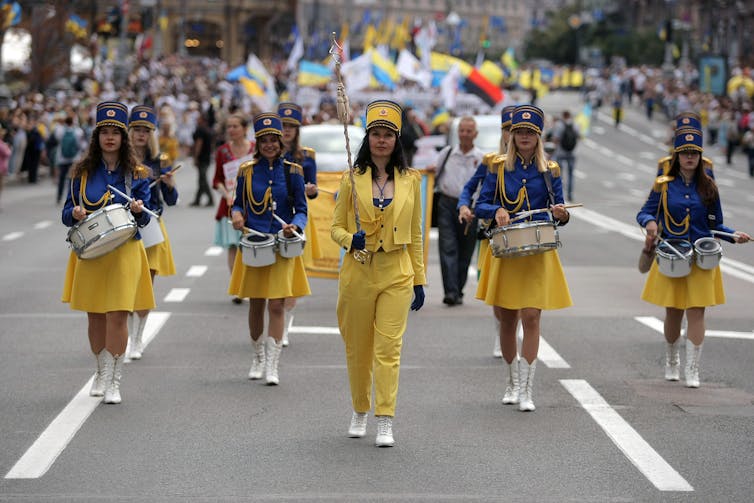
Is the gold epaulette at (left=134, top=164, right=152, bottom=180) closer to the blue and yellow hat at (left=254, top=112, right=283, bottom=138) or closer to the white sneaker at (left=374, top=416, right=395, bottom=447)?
the blue and yellow hat at (left=254, top=112, right=283, bottom=138)

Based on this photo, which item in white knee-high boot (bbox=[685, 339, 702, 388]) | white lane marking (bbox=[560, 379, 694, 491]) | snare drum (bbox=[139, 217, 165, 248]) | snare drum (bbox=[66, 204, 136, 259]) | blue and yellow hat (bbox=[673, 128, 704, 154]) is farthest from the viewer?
snare drum (bbox=[139, 217, 165, 248])

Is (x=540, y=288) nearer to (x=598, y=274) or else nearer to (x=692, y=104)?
(x=598, y=274)

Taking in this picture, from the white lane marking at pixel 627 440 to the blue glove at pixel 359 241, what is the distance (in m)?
1.74

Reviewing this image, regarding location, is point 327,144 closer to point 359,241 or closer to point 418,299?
point 418,299

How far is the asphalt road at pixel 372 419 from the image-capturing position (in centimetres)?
713

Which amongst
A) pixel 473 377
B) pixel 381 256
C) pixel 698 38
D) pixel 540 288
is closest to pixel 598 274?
A: pixel 473 377

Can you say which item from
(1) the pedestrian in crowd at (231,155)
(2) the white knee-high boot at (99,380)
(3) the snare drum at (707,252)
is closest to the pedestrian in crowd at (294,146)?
(1) the pedestrian in crowd at (231,155)

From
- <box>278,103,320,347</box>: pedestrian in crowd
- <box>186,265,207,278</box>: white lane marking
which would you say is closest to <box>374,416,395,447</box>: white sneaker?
<box>278,103,320,347</box>: pedestrian in crowd

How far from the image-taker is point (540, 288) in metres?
9.05

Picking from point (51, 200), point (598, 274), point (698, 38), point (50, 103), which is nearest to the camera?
point (598, 274)

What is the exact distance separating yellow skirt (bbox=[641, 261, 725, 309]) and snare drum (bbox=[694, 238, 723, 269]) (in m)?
0.07

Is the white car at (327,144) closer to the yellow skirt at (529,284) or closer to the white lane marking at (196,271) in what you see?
the white lane marking at (196,271)

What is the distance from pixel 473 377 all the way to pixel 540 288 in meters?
1.46

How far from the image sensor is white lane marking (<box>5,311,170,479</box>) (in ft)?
24.1
